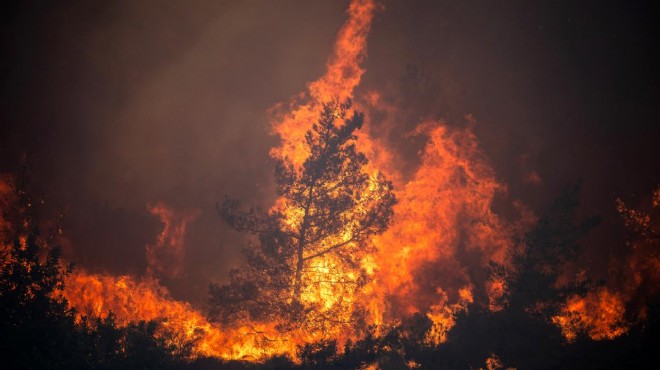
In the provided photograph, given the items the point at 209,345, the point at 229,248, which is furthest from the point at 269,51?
the point at 209,345

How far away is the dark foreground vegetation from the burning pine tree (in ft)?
6.24

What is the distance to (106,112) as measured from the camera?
85.0 feet

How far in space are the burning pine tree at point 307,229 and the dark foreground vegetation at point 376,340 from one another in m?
1.90

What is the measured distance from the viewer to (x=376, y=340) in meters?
12.0

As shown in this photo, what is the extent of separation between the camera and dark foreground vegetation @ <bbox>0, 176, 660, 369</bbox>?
9461 millimetres

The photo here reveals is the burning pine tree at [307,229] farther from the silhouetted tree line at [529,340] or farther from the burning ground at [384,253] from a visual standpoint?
the silhouetted tree line at [529,340]

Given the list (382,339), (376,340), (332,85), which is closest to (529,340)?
(382,339)

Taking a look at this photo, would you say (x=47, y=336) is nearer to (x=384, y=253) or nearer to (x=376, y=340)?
(x=376, y=340)

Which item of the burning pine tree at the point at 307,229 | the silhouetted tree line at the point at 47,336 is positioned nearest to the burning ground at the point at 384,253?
the burning pine tree at the point at 307,229

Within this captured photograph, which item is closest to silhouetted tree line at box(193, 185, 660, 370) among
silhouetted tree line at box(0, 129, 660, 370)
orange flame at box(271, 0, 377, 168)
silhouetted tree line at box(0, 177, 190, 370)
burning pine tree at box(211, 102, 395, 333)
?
silhouetted tree line at box(0, 129, 660, 370)

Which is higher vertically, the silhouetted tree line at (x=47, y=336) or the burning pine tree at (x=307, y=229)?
the burning pine tree at (x=307, y=229)

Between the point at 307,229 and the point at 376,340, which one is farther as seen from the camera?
the point at 307,229

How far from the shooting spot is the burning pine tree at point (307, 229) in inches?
575

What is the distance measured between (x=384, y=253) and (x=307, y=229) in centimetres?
794
